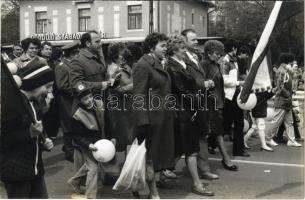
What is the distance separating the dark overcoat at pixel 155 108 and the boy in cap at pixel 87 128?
19.4 inches

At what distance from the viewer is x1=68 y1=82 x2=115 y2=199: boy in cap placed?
5134 millimetres

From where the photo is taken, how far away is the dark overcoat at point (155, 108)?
497 centimetres

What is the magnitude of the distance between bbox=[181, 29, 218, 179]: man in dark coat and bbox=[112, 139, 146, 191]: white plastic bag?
1161 millimetres

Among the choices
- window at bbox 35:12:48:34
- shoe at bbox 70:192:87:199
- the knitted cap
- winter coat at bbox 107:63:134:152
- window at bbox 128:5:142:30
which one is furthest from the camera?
window at bbox 35:12:48:34

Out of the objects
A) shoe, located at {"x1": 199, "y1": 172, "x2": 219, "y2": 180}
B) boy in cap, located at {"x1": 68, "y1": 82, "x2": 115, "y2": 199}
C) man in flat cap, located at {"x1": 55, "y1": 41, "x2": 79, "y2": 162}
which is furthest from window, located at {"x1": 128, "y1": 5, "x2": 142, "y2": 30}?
boy in cap, located at {"x1": 68, "y1": 82, "x2": 115, "y2": 199}

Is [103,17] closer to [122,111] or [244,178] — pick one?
[122,111]

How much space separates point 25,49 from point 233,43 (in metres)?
3.27

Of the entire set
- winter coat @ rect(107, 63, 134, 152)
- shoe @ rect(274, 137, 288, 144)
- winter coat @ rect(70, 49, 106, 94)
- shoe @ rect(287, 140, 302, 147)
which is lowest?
shoe @ rect(274, 137, 288, 144)

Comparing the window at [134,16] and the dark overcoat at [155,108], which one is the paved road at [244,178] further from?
the window at [134,16]

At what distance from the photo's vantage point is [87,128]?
203 inches

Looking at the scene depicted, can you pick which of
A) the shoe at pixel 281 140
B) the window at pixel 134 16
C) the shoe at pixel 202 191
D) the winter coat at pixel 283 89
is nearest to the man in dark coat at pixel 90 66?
the shoe at pixel 202 191

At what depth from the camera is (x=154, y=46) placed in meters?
5.27

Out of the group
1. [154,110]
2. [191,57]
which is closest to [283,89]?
[191,57]

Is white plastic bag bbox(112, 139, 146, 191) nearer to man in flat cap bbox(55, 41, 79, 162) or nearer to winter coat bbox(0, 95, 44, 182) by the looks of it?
man in flat cap bbox(55, 41, 79, 162)
